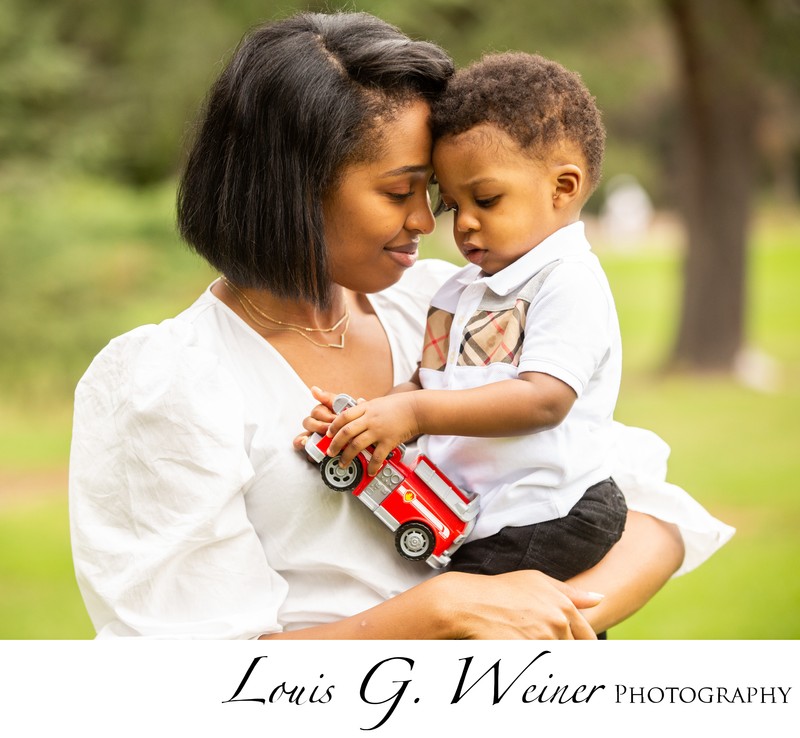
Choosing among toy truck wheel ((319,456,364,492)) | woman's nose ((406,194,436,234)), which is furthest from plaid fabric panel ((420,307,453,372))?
toy truck wheel ((319,456,364,492))

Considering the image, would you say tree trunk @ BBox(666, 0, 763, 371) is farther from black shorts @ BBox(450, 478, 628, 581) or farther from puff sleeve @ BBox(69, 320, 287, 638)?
puff sleeve @ BBox(69, 320, 287, 638)

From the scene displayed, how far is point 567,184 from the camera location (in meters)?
1.87

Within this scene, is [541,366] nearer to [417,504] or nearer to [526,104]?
[417,504]

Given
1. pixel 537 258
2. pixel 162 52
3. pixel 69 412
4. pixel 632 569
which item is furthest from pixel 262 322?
pixel 69 412

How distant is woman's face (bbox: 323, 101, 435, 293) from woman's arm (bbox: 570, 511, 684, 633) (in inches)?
24.9

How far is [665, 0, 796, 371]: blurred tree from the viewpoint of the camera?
9227 millimetres

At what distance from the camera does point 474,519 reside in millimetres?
1854

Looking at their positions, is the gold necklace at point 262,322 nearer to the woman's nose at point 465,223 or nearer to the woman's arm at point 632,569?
the woman's nose at point 465,223

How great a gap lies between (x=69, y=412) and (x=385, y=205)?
7311 mm

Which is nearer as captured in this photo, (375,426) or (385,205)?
(375,426)

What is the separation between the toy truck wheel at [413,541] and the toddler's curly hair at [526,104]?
636mm

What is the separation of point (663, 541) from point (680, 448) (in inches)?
280

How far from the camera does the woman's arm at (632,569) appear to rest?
6.32 ft
